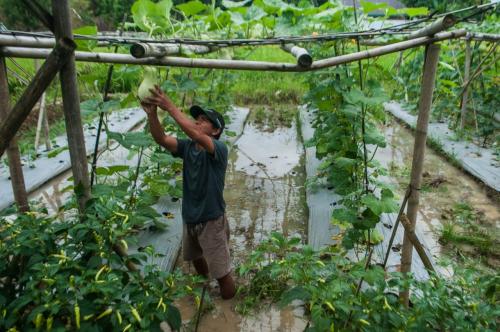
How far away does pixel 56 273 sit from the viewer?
5.19 ft

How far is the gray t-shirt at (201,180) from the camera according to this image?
251 centimetres

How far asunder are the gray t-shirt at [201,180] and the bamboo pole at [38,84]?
3.45ft

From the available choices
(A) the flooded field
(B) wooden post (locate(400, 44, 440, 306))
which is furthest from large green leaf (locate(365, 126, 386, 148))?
(A) the flooded field

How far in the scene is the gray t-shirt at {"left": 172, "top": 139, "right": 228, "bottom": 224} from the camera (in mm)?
2514

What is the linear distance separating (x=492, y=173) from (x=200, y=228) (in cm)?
381

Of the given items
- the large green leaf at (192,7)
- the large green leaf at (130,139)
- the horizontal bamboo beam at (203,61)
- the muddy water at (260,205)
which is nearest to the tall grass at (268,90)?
the muddy water at (260,205)

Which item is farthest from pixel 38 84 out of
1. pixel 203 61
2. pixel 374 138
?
pixel 374 138

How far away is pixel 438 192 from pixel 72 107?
4.08m

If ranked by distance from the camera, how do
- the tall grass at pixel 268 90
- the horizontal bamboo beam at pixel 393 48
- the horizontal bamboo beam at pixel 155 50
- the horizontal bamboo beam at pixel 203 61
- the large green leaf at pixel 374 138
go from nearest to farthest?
1. the horizontal bamboo beam at pixel 155 50
2. the horizontal bamboo beam at pixel 203 61
3. the horizontal bamboo beam at pixel 393 48
4. the large green leaf at pixel 374 138
5. the tall grass at pixel 268 90

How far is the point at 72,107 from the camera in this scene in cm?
171

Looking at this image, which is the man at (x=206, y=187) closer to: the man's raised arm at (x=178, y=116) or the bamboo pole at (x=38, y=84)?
the man's raised arm at (x=178, y=116)

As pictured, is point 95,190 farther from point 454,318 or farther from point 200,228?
point 454,318

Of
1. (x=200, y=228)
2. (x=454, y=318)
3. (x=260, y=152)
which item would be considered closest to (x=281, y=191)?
(x=260, y=152)

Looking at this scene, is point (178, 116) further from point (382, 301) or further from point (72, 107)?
point (382, 301)
